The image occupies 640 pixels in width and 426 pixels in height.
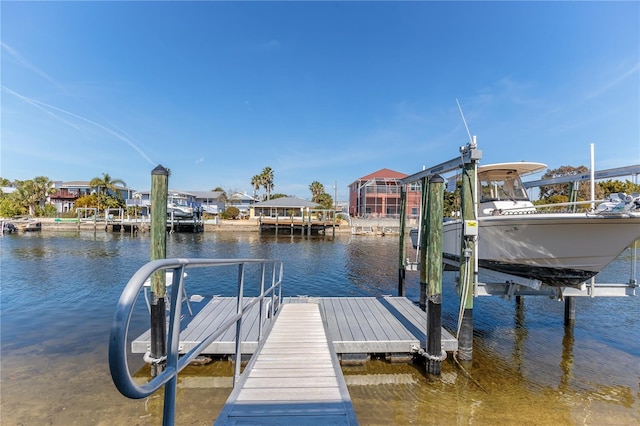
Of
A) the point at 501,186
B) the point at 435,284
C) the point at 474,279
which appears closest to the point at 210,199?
the point at 501,186

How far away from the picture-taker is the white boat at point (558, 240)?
584cm

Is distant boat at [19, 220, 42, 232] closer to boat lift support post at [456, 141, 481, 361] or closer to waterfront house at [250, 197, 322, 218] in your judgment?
waterfront house at [250, 197, 322, 218]

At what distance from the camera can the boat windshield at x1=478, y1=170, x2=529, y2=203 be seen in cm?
870

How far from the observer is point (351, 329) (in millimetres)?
6332

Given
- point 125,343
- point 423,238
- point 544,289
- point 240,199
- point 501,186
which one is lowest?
point 544,289

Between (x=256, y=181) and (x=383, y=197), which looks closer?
(x=383, y=197)

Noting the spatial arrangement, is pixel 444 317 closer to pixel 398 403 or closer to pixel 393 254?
pixel 398 403

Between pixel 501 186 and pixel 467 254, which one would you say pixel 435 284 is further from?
pixel 501 186

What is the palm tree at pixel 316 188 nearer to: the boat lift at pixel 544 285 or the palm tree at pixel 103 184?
the palm tree at pixel 103 184

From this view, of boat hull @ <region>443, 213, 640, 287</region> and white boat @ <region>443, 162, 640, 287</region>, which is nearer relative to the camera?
white boat @ <region>443, 162, 640, 287</region>

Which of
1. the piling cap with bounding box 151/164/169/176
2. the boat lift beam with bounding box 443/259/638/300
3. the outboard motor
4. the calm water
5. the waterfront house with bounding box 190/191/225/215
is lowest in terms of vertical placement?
the calm water

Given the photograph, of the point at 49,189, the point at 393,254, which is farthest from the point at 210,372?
the point at 49,189

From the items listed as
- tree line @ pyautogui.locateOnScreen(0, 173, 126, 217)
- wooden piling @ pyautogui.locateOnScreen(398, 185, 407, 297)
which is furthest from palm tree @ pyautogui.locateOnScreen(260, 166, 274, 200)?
wooden piling @ pyautogui.locateOnScreen(398, 185, 407, 297)

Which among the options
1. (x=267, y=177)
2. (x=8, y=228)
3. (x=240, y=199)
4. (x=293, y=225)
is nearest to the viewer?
(x=8, y=228)
